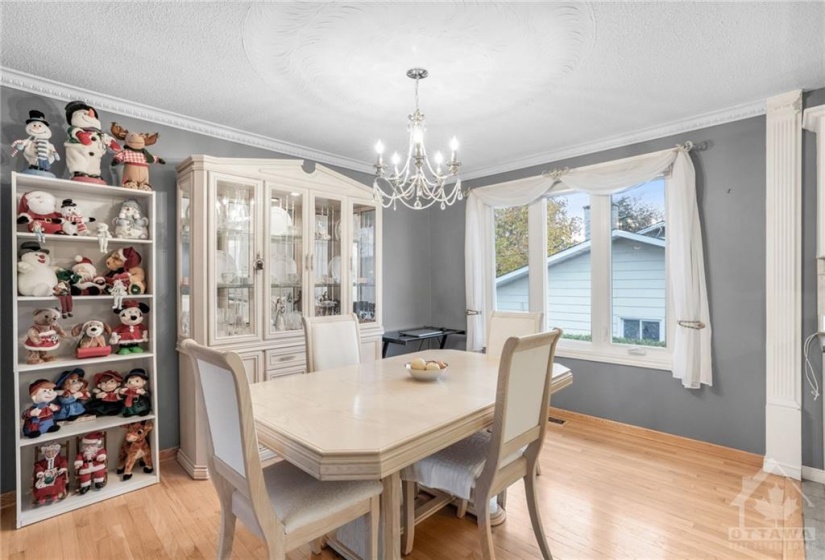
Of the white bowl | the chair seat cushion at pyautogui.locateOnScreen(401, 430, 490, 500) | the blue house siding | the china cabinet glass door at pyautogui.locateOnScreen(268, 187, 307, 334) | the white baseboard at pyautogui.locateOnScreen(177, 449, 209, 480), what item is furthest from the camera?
the blue house siding

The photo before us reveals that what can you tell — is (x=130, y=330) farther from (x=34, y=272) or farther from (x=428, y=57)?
(x=428, y=57)

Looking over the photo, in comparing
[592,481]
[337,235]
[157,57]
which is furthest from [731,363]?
[157,57]

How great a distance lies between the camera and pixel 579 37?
1954mm

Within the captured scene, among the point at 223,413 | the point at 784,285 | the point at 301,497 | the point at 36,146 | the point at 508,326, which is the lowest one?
the point at 301,497

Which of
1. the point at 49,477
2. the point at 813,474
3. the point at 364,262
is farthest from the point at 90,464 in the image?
the point at 813,474

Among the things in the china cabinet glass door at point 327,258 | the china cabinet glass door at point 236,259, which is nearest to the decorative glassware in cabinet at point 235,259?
the china cabinet glass door at point 236,259

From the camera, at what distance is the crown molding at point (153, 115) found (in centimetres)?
232

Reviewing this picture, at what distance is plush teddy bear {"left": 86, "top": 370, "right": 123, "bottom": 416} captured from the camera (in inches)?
97.0

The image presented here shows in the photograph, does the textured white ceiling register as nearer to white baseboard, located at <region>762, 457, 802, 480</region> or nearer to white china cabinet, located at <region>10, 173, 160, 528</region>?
white china cabinet, located at <region>10, 173, 160, 528</region>

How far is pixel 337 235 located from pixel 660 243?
2.59 meters

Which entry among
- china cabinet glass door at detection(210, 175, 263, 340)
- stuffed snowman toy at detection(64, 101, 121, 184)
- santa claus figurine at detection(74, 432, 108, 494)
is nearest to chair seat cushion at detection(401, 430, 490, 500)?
china cabinet glass door at detection(210, 175, 263, 340)

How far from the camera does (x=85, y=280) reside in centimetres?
241

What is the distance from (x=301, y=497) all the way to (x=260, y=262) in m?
1.84

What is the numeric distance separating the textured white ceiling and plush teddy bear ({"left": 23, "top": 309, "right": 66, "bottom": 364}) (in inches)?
53.0
